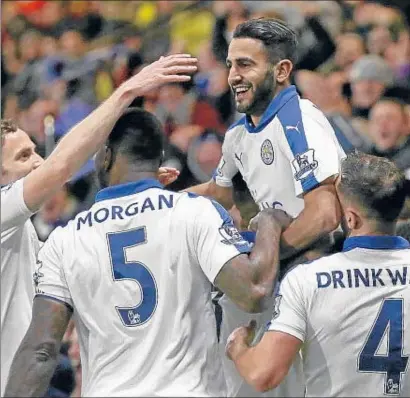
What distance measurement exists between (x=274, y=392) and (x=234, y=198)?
2.44ft

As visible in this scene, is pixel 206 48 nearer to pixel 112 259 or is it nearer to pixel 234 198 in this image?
pixel 234 198

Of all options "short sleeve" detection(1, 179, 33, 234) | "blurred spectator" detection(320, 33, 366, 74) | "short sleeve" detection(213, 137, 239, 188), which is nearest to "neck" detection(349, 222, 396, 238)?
"short sleeve" detection(213, 137, 239, 188)

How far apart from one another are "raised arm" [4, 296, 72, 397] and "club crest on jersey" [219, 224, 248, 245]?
0.55m

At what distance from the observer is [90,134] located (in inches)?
133

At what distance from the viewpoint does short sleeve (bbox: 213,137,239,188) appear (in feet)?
13.5

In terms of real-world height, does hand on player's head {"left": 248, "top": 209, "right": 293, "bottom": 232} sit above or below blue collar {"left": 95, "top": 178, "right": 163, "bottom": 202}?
below

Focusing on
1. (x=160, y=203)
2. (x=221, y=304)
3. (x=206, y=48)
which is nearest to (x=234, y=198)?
(x=221, y=304)

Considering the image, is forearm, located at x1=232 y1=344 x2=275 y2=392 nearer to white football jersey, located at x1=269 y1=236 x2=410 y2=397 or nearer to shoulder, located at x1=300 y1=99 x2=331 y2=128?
white football jersey, located at x1=269 y1=236 x2=410 y2=397

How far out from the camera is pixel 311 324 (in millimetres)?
3221

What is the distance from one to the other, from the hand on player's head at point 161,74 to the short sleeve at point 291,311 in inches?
28.2

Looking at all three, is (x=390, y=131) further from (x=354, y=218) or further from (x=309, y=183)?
(x=354, y=218)

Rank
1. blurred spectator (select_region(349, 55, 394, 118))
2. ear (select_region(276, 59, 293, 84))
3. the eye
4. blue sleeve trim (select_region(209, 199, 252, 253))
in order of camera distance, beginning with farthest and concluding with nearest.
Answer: blurred spectator (select_region(349, 55, 394, 118))
the eye
ear (select_region(276, 59, 293, 84))
blue sleeve trim (select_region(209, 199, 252, 253))

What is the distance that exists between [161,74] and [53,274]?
0.70 m

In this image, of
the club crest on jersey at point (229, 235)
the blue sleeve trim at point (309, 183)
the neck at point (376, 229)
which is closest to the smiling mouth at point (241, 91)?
the blue sleeve trim at point (309, 183)
